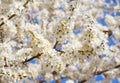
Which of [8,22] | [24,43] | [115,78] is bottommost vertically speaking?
[115,78]

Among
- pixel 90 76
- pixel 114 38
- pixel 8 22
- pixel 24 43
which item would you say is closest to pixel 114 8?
pixel 114 38

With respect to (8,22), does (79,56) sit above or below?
below

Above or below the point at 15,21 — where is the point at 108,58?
below

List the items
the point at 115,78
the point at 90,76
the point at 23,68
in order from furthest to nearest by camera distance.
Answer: the point at 115,78
the point at 90,76
the point at 23,68

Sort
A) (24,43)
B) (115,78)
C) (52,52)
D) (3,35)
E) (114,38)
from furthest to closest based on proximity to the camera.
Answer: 1. (114,38)
2. (115,78)
3. (24,43)
4. (3,35)
5. (52,52)

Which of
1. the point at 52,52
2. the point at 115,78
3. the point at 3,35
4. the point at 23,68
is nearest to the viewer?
the point at 52,52

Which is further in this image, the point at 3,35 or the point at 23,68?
the point at 3,35

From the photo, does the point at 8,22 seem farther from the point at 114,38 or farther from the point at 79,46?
the point at 114,38

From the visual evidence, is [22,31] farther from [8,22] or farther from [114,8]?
[114,8]

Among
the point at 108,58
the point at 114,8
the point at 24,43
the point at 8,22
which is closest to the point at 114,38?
the point at 114,8
